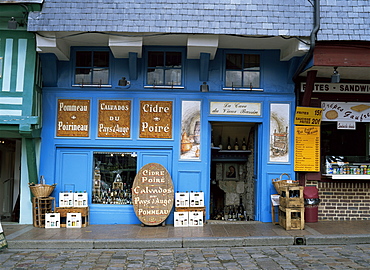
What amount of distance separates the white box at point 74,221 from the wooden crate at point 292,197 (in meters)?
4.55

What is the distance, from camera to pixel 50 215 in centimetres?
926

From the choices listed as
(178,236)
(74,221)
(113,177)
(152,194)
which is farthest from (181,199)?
(74,221)

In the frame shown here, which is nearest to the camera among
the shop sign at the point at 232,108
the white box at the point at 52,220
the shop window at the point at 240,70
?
the white box at the point at 52,220

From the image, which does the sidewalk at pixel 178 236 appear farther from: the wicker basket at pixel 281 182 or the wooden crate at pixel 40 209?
the wicker basket at pixel 281 182

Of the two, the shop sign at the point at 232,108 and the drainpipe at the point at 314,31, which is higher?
the drainpipe at the point at 314,31

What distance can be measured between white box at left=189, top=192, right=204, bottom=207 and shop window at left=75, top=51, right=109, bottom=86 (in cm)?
347

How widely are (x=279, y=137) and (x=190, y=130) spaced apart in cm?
215

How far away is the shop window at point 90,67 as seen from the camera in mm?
10055

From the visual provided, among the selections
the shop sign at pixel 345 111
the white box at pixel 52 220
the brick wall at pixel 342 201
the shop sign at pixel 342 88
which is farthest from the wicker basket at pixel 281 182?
the white box at pixel 52 220

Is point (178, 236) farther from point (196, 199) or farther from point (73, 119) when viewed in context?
point (73, 119)

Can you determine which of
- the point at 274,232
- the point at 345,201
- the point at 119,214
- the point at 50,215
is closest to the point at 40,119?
the point at 50,215

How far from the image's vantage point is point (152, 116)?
9906 millimetres

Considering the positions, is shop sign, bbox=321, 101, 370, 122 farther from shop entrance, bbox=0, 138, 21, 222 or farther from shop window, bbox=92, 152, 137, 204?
shop entrance, bbox=0, 138, 21, 222

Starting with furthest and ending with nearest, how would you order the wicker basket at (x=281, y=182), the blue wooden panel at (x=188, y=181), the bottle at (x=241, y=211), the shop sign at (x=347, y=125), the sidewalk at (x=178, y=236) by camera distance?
1. the bottle at (x=241, y=211)
2. the shop sign at (x=347, y=125)
3. the blue wooden panel at (x=188, y=181)
4. the wicker basket at (x=281, y=182)
5. the sidewalk at (x=178, y=236)
